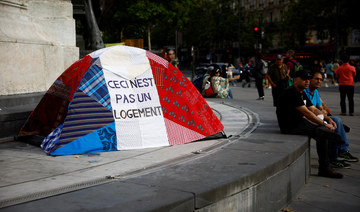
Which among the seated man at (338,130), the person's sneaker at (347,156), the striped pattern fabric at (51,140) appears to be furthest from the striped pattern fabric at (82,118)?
the person's sneaker at (347,156)

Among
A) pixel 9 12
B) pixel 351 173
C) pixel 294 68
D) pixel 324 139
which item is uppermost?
pixel 9 12

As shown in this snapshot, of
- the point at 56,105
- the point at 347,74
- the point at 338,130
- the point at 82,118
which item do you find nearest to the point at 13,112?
the point at 56,105

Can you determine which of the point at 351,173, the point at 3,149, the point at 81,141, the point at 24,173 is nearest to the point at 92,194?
the point at 24,173

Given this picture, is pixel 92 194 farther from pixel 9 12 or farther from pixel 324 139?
pixel 9 12

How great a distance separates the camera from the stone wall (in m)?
6.75

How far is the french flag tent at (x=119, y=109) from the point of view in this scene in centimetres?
523

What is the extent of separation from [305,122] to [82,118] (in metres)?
2.80

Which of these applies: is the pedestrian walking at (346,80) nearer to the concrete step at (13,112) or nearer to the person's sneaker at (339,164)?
the person's sneaker at (339,164)

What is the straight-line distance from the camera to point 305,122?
5.68 meters

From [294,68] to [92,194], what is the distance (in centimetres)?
906

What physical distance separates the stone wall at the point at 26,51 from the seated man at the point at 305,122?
13.2 ft

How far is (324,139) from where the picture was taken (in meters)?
5.52

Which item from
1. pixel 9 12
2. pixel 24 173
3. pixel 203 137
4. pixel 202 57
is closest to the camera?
pixel 24 173

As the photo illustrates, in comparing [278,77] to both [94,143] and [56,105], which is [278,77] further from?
[94,143]
